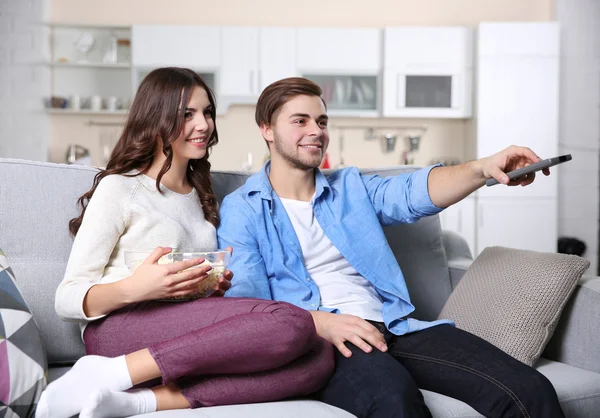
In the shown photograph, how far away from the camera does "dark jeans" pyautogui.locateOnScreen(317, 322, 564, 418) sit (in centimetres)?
148

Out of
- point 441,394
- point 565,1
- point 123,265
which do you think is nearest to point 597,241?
point 565,1

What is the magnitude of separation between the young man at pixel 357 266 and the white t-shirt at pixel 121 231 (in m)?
0.14

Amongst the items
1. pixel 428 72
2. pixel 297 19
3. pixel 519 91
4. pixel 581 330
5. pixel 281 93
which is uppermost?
pixel 297 19

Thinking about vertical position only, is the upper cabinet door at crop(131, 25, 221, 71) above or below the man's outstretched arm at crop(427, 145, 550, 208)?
above

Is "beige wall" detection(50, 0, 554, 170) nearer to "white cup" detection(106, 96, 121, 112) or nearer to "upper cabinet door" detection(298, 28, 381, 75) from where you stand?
"white cup" detection(106, 96, 121, 112)

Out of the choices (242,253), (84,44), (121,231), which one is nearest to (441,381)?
(242,253)

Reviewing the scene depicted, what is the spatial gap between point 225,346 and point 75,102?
4.70 meters

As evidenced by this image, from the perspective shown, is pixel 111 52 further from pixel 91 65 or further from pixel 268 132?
pixel 268 132

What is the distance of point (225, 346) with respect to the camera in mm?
1421

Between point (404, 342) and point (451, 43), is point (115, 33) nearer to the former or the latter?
point (451, 43)

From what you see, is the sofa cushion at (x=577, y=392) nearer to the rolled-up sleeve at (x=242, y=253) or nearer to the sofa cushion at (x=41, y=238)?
the rolled-up sleeve at (x=242, y=253)

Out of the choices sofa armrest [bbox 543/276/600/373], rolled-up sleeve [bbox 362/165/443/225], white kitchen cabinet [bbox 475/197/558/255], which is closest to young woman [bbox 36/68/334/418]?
rolled-up sleeve [bbox 362/165/443/225]

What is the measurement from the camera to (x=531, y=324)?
1.82 m

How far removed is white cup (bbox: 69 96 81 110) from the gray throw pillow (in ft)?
14.6
